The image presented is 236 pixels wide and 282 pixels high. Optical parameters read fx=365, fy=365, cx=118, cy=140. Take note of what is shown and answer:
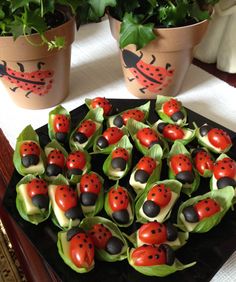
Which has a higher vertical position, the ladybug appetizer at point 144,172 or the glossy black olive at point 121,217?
the ladybug appetizer at point 144,172

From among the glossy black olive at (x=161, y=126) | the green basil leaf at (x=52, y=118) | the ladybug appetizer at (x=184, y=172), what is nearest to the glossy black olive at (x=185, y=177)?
the ladybug appetizer at (x=184, y=172)

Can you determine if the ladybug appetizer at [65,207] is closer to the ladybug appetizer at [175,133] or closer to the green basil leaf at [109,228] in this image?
the green basil leaf at [109,228]

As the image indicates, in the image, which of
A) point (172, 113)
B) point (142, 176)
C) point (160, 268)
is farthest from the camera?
point (172, 113)

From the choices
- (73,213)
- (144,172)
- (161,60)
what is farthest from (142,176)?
(161,60)

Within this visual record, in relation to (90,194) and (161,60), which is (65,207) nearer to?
(90,194)

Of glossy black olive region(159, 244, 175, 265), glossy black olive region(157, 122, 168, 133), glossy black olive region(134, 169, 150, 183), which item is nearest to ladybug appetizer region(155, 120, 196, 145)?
glossy black olive region(157, 122, 168, 133)

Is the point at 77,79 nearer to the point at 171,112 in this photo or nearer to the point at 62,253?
the point at 171,112
